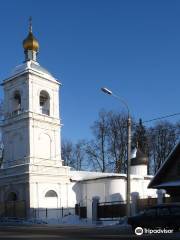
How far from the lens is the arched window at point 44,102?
4697 cm

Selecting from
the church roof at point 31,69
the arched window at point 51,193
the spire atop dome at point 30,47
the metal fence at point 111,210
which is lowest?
the metal fence at point 111,210

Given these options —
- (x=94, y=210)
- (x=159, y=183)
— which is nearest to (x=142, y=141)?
(x=94, y=210)

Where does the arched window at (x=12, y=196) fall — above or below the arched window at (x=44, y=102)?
below

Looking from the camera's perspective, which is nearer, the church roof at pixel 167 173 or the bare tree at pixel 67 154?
the church roof at pixel 167 173

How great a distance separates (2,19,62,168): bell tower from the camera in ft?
146

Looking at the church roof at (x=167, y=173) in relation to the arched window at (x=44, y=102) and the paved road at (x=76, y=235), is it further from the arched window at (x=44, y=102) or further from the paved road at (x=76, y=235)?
the arched window at (x=44, y=102)

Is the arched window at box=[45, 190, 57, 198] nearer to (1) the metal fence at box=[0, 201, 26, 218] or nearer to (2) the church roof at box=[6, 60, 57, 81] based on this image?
(1) the metal fence at box=[0, 201, 26, 218]

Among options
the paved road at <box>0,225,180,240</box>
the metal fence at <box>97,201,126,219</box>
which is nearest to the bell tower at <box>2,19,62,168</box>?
the metal fence at <box>97,201,126,219</box>

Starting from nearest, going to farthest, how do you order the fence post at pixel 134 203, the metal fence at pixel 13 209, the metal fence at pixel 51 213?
1. the fence post at pixel 134 203
2. the metal fence at pixel 51 213
3. the metal fence at pixel 13 209

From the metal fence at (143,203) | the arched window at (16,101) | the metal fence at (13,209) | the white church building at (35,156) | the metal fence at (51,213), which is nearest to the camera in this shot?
the metal fence at (143,203)

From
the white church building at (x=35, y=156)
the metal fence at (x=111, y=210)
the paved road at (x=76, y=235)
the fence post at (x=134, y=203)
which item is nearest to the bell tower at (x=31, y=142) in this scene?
the white church building at (x=35, y=156)

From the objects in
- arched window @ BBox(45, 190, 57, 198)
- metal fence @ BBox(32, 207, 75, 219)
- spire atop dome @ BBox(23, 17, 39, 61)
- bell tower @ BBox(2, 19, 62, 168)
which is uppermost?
spire atop dome @ BBox(23, 17, 39, 61)

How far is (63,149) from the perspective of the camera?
79875 millimetres

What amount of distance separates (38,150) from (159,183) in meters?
17.9
